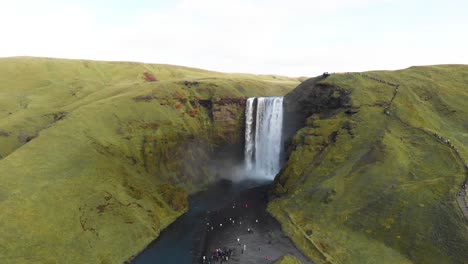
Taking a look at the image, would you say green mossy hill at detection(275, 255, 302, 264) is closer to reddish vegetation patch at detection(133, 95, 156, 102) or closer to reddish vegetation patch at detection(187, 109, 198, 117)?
reddish vegetation patch at detection(187, 109, 198, 117)

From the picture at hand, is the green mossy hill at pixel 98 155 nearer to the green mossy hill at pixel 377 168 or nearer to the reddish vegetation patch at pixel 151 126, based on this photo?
the reddish vegetation patch at pixel 151 126

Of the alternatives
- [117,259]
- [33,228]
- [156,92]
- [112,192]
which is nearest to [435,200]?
[117,259]

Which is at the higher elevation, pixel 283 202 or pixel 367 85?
pixel 367 85

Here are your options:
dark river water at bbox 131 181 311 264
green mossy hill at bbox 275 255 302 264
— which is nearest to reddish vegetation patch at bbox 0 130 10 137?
dark river water at bbox 131 181 311 264

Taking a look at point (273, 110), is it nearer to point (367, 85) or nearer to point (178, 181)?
point (367, 85)

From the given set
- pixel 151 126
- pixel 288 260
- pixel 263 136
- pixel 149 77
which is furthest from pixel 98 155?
pixel 149 77

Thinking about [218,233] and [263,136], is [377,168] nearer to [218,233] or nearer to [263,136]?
[218,233]

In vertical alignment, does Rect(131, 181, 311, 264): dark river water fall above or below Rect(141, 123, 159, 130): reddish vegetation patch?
below
